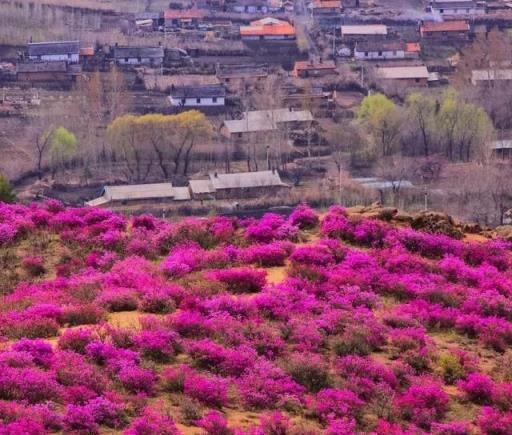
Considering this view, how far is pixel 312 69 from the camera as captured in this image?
59375mm

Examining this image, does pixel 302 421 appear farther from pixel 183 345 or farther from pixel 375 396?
pixel 183 345

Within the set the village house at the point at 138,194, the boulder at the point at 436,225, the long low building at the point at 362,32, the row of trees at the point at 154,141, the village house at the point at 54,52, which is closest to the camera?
the boulder at the point at 436,225

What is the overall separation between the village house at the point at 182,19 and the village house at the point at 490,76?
21.2 metres

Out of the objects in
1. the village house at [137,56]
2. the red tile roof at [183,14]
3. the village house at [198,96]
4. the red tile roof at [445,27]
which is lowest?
the village house at [198,96]

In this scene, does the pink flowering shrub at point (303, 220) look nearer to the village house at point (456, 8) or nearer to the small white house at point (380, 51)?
the small white house at point (380, 51)

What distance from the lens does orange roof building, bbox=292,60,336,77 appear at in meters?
59.1

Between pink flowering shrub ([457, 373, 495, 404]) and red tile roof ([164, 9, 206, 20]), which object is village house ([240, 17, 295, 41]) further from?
pink flowering shrub ([457, 373, 495, 404])

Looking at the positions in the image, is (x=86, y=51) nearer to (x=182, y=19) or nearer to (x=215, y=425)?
(x=182, y=19)

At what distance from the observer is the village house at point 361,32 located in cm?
6688

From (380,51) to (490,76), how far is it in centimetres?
928

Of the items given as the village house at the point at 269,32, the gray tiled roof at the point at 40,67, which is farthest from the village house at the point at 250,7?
the gray tiled roof at the point at 40,67

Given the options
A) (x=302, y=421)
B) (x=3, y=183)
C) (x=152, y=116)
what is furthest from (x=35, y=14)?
(x=302, y=421)

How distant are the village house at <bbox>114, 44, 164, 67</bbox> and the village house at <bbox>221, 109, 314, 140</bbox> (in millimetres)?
11578

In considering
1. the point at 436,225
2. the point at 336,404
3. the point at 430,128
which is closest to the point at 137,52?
the point at 430,128
